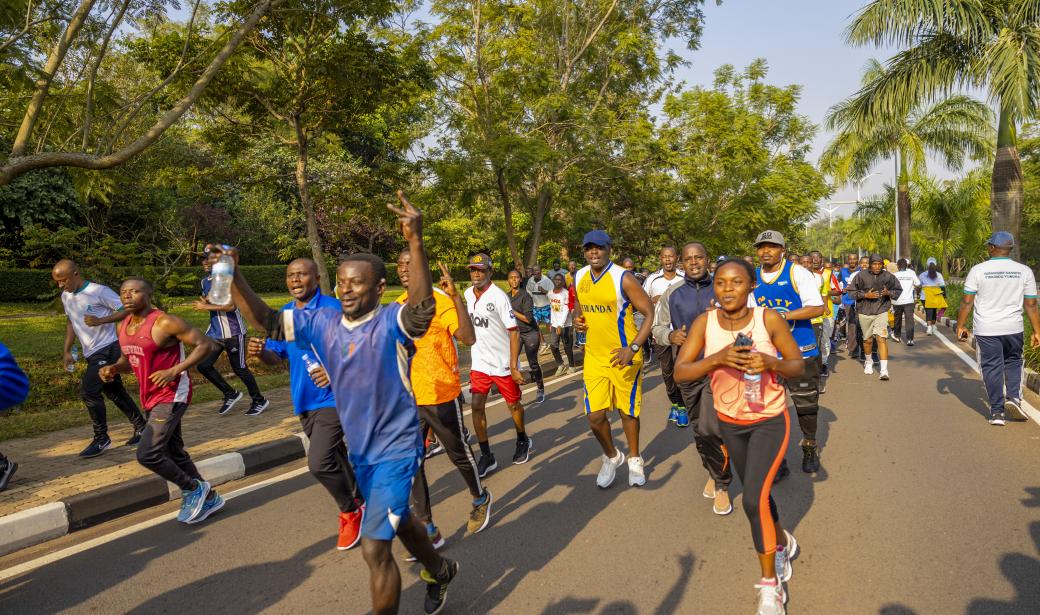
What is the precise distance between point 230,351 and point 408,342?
673 centimetres

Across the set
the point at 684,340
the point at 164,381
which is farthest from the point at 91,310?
the point at 684,340

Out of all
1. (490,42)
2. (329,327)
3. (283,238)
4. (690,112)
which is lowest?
(329,327)

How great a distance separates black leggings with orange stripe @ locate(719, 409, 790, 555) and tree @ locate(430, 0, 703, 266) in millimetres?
10143

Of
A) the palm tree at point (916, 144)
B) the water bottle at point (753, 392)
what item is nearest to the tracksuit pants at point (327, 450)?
the water bottle at point (753, 392)

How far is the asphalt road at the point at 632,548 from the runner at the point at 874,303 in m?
3.92

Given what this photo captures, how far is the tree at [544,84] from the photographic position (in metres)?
14.0

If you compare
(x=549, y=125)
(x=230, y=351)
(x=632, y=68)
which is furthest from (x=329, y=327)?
(x=632, y=68)

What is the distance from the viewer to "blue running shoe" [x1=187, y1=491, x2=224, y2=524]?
196 inches

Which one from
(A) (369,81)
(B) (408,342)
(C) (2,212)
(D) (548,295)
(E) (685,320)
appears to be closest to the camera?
(B) (408,342)

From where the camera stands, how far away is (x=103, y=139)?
30.2ft

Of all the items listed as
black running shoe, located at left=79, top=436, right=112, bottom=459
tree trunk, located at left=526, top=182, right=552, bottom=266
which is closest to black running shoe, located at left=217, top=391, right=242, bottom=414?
black running shoe, located at left=79, top=436, right=112, bottom=459

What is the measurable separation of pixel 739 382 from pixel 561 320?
821cm

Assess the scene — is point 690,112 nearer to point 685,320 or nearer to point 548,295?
point 548,295

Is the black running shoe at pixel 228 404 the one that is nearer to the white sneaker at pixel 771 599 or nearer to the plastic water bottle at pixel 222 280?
the plastic water bottle at pixel 222 280
